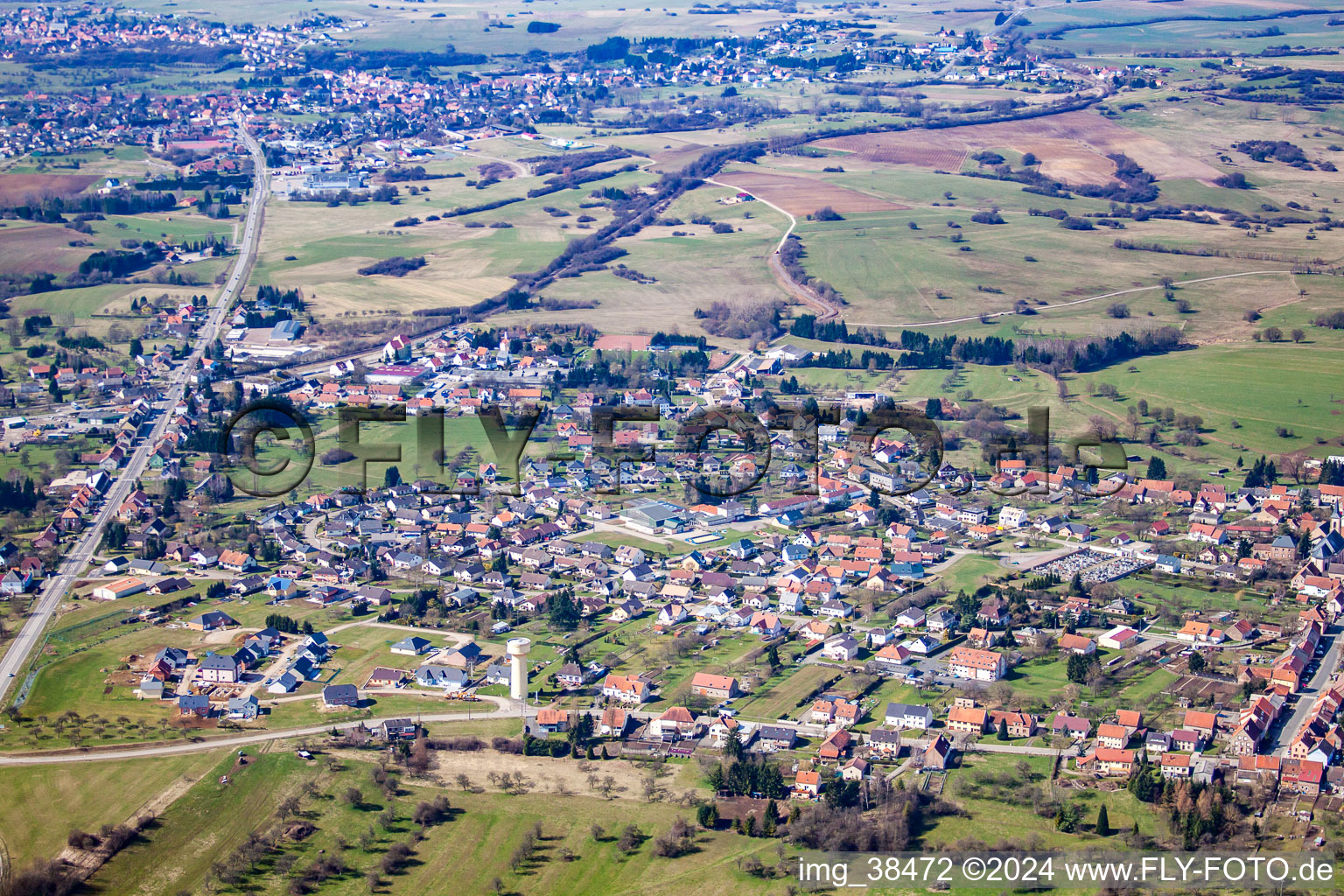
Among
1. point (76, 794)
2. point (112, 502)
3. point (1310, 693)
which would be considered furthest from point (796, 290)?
point (76, 794)

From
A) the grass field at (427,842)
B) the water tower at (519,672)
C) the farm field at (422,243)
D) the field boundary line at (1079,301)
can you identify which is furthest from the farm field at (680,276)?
the grass field at (427,842)

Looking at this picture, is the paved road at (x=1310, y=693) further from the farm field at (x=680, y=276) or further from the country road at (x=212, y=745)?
the farm field at (x=680, y=276)

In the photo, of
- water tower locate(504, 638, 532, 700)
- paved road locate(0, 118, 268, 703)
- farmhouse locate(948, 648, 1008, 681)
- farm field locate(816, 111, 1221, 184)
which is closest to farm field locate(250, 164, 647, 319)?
paved road locate(0, 118, 268, 703)

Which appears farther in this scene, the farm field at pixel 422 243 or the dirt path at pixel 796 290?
the farm field at pixel 422 243

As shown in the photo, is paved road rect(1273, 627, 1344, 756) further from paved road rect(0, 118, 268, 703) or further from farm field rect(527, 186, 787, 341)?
farm field rect(527, 186, 787, 341)

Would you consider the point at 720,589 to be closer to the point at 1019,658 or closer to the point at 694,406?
the point at 1019,658

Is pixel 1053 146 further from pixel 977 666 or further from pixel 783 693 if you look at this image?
pixel 783 693
